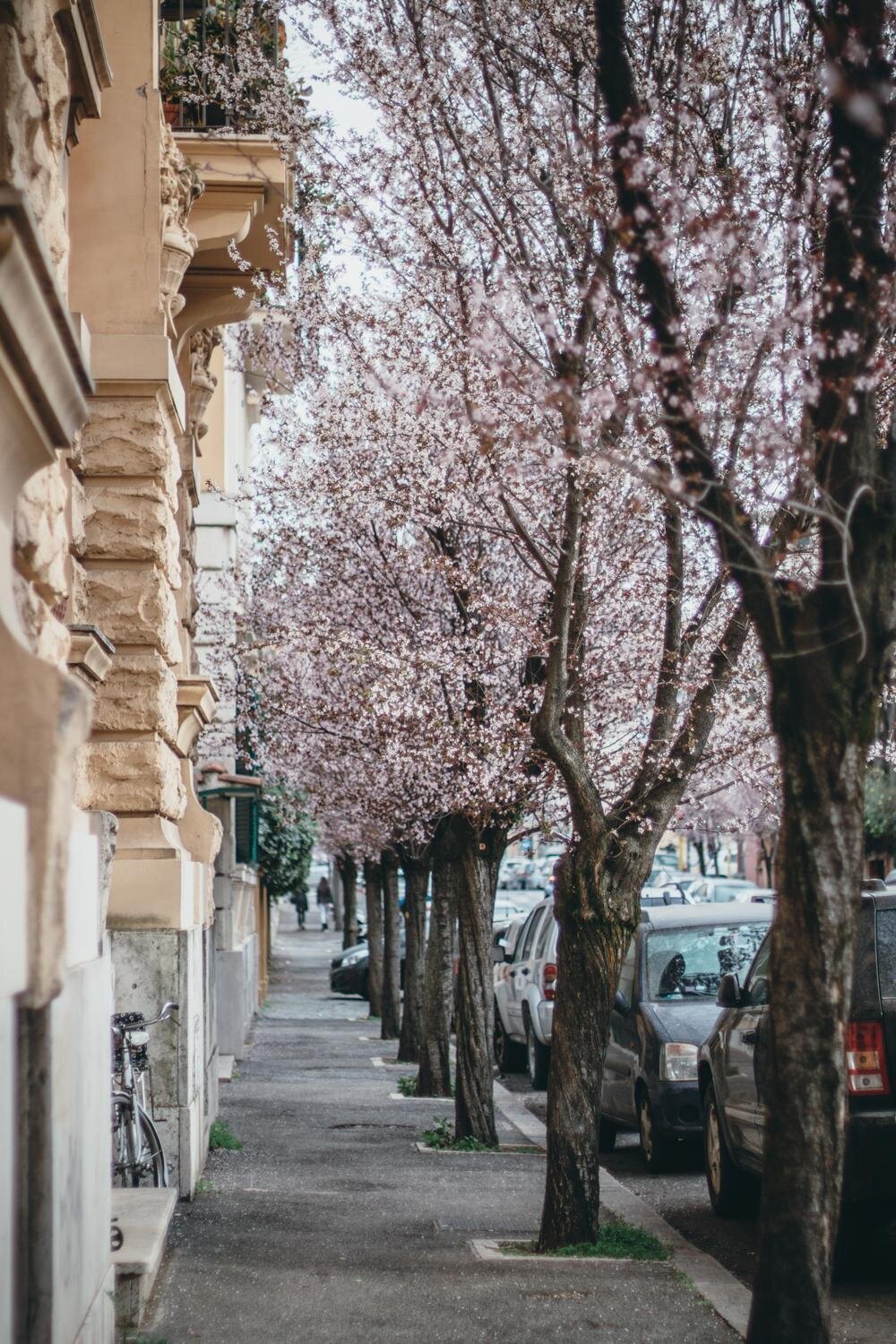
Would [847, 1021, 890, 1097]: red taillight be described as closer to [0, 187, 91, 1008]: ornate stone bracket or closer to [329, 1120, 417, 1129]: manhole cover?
[0, 187, 91, 1008]: ornate stone bracket

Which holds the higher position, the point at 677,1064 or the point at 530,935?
the point at 530,935

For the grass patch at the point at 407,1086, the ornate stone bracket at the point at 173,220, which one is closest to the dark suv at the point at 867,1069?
the ornate stone bracket at the point at 173,220

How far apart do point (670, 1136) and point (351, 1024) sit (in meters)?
18.9

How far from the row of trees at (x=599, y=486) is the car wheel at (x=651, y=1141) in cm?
161

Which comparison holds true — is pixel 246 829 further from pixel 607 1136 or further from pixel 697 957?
pixel 697 957

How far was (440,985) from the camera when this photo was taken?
60.1ft

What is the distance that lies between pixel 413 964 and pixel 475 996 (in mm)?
8595

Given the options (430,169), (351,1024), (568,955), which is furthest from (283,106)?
(351,1024)

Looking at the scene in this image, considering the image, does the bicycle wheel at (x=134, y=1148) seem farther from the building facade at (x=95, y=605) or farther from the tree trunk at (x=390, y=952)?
the tree trunk at (x=390, y=952)

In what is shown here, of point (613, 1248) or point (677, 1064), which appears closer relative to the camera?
point (613, 1248)

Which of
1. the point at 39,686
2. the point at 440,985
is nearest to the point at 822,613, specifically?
the point at 39,686

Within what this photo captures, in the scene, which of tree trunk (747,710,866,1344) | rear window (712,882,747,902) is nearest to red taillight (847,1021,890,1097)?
tree trunk (747,710,866,1344)

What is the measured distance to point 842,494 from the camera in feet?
17.8

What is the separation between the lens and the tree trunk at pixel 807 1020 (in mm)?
5219
